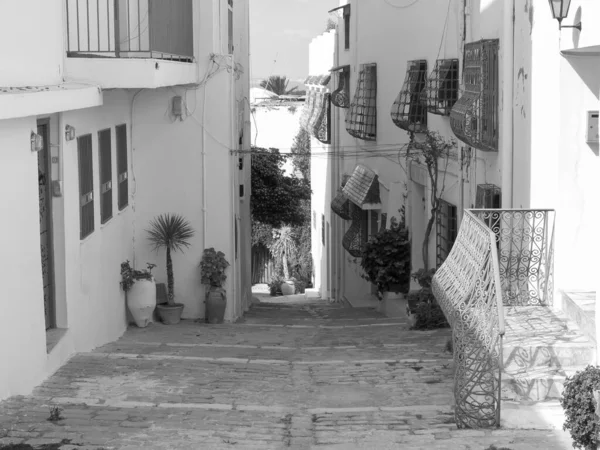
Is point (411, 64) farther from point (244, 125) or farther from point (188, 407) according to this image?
point (188, 407)

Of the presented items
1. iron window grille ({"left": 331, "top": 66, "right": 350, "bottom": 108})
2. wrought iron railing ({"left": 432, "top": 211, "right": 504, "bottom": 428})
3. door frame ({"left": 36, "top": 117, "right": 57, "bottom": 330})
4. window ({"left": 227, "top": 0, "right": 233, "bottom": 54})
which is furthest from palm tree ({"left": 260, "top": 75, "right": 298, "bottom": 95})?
wrought iron railing ({"left": 432, "top": 211, "right": 504, "bottom": 428})

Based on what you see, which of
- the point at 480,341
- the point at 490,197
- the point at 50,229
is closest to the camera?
the point at 480,341

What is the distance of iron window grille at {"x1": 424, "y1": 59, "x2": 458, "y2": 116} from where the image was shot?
14.7m

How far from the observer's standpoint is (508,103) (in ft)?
34.8

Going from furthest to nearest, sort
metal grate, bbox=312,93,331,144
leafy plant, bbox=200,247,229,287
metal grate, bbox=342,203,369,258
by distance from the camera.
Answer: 1. metal grate, bbox=312,93,331,144
2. metal grate, bbox=342,203,369,258
3. leafy plant, bbox=200,247,229,287

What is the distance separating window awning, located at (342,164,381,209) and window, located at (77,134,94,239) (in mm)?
8452

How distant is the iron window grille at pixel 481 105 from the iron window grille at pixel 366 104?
772 cm

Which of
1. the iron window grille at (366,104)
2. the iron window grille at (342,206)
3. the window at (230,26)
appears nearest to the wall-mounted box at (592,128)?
the window at (230,26)

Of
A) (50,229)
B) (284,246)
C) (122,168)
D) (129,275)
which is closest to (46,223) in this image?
(50,229)

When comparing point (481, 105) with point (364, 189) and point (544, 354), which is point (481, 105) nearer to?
point (544, 354)

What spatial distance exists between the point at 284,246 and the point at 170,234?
68.3ft

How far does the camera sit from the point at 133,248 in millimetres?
15375

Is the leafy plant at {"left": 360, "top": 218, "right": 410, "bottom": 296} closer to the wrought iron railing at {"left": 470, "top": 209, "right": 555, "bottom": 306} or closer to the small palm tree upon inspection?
the small palm tree

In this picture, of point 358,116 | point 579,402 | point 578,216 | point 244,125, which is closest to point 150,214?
point 244,125
